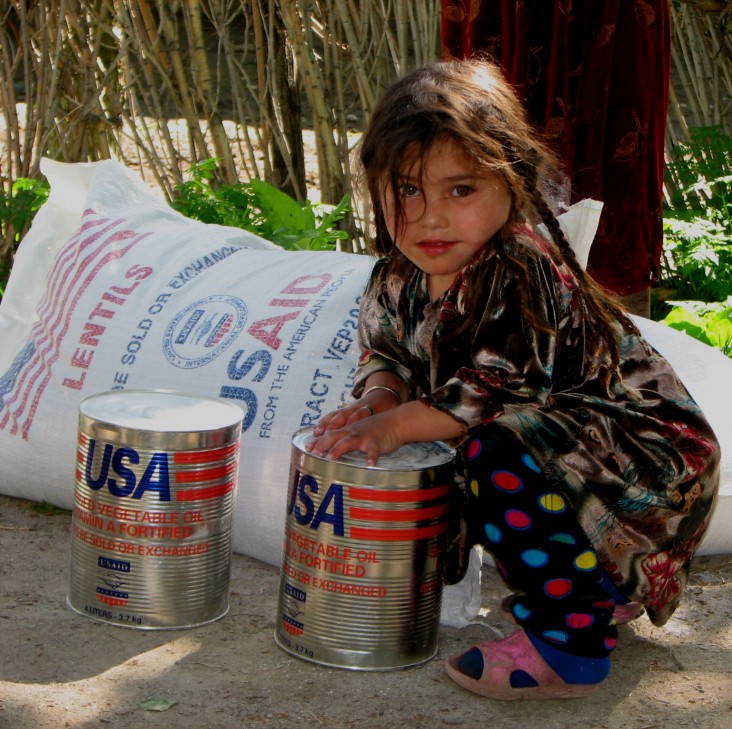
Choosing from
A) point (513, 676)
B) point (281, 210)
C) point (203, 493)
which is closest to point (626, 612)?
point (513, 676)

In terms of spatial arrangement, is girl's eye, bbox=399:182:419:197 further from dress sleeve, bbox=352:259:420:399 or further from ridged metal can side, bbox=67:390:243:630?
ridged metal can side, bbox=67:390:243:630

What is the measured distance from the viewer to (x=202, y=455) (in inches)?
76.4

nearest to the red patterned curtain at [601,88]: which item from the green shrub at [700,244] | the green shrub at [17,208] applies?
the green shrub at [700,244]

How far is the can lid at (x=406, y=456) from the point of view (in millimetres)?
1788

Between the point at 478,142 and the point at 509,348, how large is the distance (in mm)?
312

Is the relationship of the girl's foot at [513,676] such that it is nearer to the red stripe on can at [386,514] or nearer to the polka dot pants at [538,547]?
the polka dot pants at [538,547]

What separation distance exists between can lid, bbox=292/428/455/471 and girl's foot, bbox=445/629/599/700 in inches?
12.3

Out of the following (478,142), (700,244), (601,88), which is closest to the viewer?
(478,142)

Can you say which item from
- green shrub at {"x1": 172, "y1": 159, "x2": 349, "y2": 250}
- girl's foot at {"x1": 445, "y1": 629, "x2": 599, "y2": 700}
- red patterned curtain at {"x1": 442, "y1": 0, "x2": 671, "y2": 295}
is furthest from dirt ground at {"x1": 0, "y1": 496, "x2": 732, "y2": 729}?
green shrub at {"x1": 172, "y1": 159, "x2": 349, "y2": 250}

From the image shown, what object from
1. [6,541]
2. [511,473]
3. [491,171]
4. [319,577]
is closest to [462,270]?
[491,171]

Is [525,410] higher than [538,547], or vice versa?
[525,410]

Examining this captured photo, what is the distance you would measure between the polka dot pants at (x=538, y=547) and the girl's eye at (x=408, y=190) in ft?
1.26

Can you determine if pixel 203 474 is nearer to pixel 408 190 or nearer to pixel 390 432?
pixel 390 432

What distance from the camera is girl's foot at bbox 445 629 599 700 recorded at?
5.95 ft
